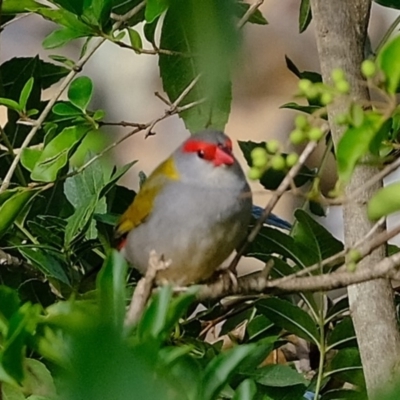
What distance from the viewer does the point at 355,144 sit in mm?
355

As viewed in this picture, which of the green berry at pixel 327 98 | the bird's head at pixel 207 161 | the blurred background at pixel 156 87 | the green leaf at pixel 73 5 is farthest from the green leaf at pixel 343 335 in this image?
the blurred background at pixel 156 87

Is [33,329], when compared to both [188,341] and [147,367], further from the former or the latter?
[188,341]

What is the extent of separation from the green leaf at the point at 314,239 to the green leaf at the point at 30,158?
297 millimetres

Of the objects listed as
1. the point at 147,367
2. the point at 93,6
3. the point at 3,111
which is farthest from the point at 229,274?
the point at 3,111

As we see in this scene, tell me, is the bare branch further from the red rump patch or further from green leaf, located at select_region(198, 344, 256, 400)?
the red rump patch

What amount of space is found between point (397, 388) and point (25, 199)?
63cm

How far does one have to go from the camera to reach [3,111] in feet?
7.78

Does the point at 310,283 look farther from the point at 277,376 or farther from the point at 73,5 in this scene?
the point at 73,5

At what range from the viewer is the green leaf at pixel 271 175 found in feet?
3.25

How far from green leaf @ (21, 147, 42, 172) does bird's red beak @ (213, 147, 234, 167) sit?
0.36 m

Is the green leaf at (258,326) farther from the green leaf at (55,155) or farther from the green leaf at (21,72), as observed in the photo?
the green leaf at (21,72)

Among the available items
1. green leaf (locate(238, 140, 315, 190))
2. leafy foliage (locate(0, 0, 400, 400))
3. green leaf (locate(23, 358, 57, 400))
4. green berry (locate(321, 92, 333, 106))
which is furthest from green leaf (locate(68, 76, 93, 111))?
green berry (locate(321, 92, 333, 106))

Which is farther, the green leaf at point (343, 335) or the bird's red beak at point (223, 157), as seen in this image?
the bird's red beak at point (223, 157)

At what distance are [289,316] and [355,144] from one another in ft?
1.84
